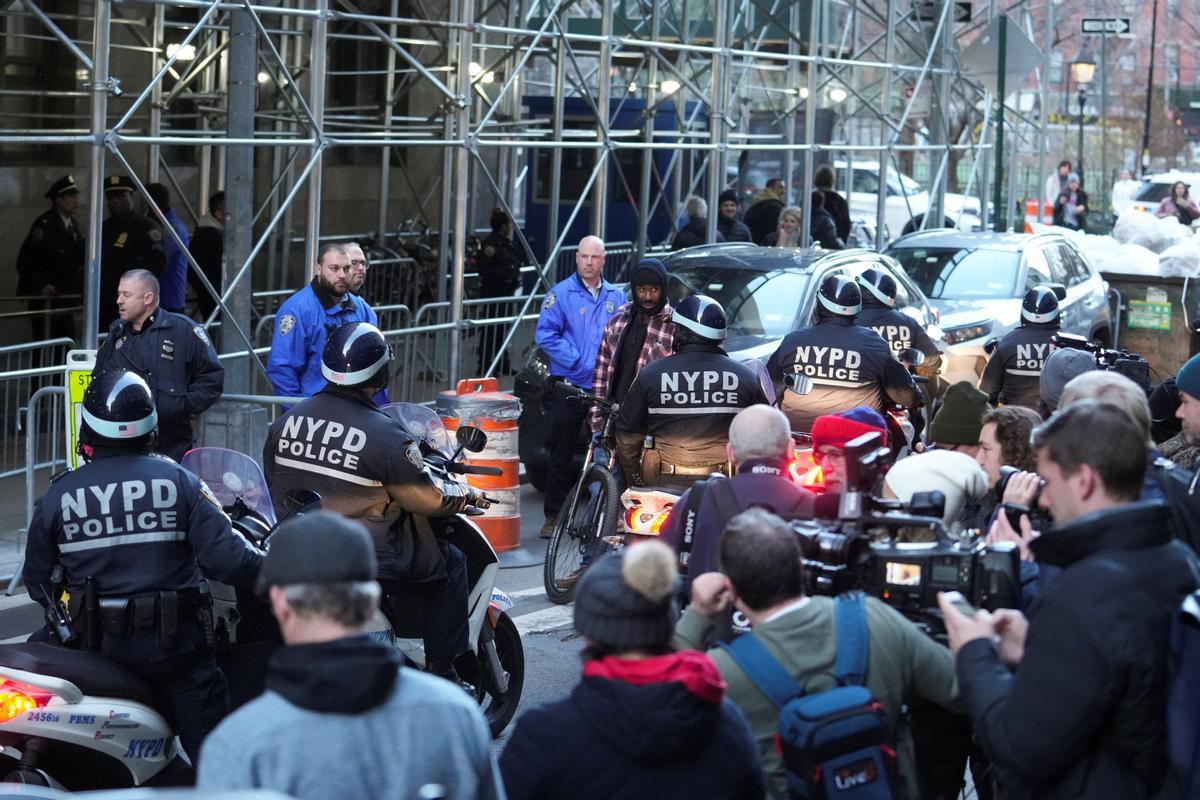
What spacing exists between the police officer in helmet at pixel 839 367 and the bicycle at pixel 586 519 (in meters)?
1.00

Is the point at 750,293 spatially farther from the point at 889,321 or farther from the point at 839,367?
the point at 839,367

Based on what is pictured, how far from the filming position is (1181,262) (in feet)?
62.6

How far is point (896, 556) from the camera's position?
13.7ft

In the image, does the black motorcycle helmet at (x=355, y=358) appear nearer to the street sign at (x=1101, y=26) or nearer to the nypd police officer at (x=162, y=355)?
the nypd police officer at (x=162, y=355)

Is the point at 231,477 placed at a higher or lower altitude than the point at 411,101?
lower

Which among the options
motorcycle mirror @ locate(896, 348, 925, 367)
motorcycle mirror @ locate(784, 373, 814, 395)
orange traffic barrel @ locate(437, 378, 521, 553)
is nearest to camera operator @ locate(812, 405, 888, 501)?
motorcycle mirror @ locate(784, 373, 814, 395)

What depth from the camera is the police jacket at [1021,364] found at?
10.5 m

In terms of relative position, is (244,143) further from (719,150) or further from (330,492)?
(719,150)

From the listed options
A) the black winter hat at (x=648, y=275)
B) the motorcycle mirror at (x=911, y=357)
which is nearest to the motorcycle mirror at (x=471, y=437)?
the black winter hat at (x=648, y=275)

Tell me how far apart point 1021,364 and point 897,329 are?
0.84 m

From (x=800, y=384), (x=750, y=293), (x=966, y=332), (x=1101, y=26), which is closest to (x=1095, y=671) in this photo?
(x=800, y=384)

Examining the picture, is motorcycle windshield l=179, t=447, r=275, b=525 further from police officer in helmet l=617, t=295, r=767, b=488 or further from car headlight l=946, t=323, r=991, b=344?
car headlight l=946, t=323, r=991, b=344

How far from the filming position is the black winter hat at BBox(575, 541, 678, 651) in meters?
3.48

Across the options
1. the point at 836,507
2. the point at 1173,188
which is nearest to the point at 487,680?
the point at 836,507
